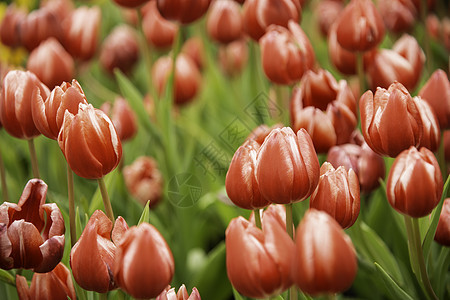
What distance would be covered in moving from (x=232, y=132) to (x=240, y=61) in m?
0.66

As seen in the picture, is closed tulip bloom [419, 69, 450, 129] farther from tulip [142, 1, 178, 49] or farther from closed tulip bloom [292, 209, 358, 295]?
tulip [142, 1, 178, 49]

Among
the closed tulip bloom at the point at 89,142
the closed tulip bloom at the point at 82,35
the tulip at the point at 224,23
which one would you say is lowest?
the tulip at the point at 224,23

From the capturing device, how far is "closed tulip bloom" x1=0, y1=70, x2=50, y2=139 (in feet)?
2.51

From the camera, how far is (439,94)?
2.77 ft

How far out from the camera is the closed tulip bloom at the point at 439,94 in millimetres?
843

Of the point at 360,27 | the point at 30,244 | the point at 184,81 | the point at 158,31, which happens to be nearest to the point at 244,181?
the point at 30,244

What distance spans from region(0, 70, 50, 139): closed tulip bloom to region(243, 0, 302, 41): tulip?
441 mm

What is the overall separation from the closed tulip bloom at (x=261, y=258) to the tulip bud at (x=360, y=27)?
0.55 metres

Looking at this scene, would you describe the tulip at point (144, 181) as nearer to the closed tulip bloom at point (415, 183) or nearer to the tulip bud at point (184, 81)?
the tulip bud at point (184, 81)

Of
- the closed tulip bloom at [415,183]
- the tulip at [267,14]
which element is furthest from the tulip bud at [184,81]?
the closed tulip bloom at [415,183]

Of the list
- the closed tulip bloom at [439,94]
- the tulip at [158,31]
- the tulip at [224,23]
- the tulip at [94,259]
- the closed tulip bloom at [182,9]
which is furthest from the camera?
the tulip at [158,31]

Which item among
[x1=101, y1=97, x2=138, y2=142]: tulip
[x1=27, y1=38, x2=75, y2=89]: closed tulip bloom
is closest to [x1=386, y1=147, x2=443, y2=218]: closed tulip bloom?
[x1=101, y1=97, x2=138, y2=142]: tulip

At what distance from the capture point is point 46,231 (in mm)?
699

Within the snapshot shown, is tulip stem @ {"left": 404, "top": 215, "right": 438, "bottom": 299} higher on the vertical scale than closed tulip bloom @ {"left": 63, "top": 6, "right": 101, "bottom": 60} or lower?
lower
